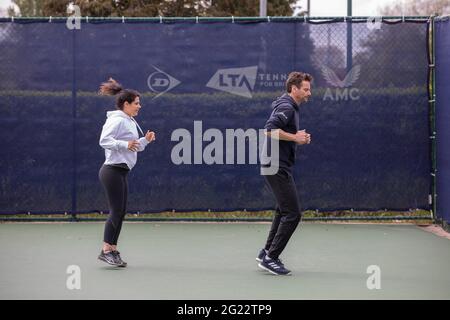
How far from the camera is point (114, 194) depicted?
26.6 ft

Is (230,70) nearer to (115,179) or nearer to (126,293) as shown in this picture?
(115,179)

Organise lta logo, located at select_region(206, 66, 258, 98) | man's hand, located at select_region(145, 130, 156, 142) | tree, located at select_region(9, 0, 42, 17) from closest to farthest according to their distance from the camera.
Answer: man's hand, located at select_region(145, 130, 156, 142)
lta logo, located at select_region(206, 66, 258, 98)
tree, located at select_region(9, 0, 42, 17)

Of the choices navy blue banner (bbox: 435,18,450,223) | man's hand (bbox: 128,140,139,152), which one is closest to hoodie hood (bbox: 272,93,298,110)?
man's hand (bbox: 128,140,139,152)

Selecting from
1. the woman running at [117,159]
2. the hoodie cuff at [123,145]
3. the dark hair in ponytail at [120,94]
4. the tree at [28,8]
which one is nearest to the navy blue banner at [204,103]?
the dark hair in ponytail at [120,94]

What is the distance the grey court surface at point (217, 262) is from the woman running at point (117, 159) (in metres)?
0.27

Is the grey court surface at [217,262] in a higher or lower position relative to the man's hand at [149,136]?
lower

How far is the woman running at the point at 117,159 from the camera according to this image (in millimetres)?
8031

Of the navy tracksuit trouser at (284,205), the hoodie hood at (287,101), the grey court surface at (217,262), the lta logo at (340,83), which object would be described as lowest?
the grey court surface at (217,262)

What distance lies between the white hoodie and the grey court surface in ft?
3.15

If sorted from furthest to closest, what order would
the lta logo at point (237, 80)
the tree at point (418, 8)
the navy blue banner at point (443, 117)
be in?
the tree at point (418, 8), the lta logo at point (237, 80), the navy blue banner at point (443, 117)

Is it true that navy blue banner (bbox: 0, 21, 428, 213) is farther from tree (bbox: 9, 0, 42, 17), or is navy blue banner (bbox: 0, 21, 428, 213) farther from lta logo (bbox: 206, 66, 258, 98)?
tree (bbox: 9, 0, 42, 17)

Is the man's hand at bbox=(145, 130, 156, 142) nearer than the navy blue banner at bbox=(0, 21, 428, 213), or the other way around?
the man's hand at bbox=(145, 130, 156, 142)

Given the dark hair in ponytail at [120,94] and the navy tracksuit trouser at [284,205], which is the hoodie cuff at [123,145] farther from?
the navy tracksuit trouser at [284,205]

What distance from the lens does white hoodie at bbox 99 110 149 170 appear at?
796cm
